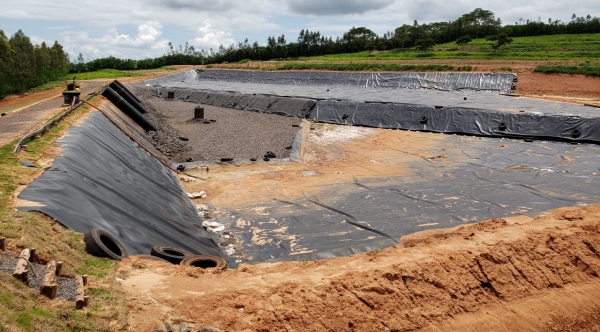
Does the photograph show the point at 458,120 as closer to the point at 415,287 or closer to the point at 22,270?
the point at 415,287

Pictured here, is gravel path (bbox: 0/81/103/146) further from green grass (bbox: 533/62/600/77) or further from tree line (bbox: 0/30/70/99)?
green grass (bbox: 533/62/600/77)

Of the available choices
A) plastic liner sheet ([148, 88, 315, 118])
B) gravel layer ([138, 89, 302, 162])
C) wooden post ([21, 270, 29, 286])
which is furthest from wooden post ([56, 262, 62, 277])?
plastic liner sheet ([148, 88, 315, 118])

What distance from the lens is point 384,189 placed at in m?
13.6

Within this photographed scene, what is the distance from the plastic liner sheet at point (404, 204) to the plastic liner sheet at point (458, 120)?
4.41 metres

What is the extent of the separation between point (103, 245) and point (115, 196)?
2957 millimetres

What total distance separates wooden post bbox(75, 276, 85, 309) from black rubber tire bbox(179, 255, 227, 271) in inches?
91.8

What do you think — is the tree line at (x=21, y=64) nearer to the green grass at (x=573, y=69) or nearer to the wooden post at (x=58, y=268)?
the wooden post at (x=58, y=268)

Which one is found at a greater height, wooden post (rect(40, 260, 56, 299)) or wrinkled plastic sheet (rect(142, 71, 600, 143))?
wrinkled plastic sheet (rect(142, 71, 600, 143))

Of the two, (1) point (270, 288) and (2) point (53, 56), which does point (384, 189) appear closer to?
(1) point (270, 288)

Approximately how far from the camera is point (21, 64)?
31.6 metres

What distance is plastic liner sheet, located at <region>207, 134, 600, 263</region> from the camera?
997 cm

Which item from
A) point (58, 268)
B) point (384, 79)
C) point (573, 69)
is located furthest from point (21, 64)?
point (573, 69)

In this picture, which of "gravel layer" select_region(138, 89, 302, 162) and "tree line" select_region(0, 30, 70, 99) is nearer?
"gravel layer" select_region(138, 89, 302, 162)

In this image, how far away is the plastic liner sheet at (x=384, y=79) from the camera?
3553 centimetres
